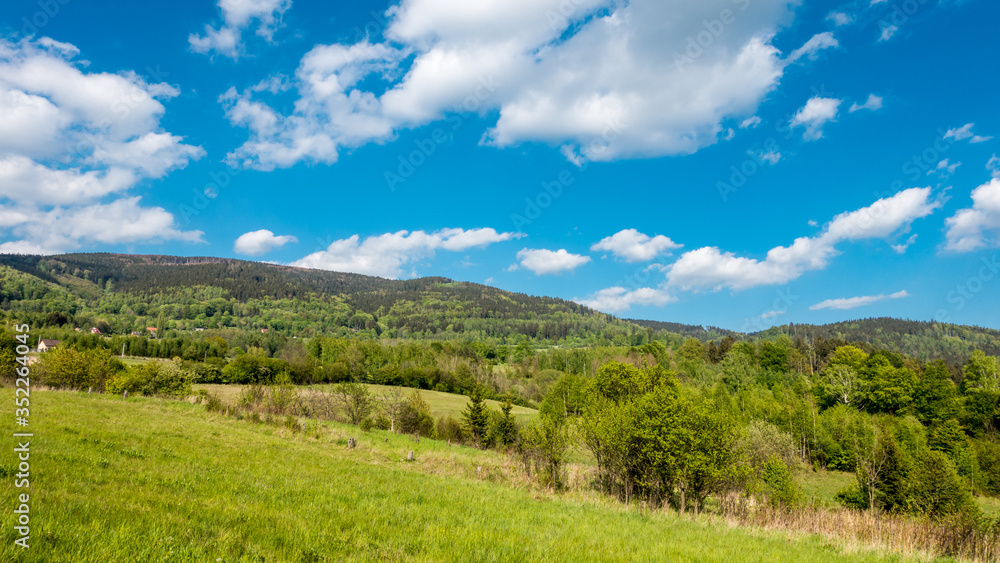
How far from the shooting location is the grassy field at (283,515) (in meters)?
6.10

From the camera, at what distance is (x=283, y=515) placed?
333 inches

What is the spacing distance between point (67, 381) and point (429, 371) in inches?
2728

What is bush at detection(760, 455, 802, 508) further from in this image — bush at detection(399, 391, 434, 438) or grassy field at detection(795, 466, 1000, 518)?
bush at detection(399, 391, 434, 438)

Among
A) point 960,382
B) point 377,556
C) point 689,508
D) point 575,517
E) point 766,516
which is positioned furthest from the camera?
point 960,382

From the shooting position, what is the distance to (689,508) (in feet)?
101

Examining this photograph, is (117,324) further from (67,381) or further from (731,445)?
(731,445)

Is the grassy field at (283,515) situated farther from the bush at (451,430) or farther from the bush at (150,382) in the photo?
the bush at (451,430)

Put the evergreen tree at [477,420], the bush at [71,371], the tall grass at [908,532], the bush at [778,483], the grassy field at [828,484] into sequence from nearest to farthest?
1. the tall grass at [908,532]
2. the bush at [778,483]
3. the bush at [71,371]
4. the grassy field at [828,484]
5. the evergreen tree at [477,420]

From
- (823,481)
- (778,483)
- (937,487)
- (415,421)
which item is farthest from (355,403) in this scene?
(823,481)

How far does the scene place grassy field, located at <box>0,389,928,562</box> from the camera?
6098 mm

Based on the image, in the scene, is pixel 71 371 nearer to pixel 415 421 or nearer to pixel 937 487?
pixel 415 421

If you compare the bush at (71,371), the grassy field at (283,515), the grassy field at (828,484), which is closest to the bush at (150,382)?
the bush at (71,371)

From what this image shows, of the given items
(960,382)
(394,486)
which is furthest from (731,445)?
(960,382)

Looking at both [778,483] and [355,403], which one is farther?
[355,403]
